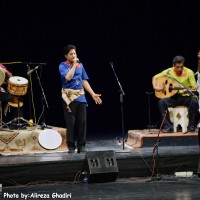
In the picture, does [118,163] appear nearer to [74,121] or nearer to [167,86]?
[74,121]

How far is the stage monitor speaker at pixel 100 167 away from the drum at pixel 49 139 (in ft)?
3.10

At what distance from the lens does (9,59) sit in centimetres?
969

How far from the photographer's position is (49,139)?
7.34 m

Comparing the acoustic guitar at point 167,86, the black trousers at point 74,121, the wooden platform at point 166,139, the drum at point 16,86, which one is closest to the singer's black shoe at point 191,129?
the wooden platform at point 166,139

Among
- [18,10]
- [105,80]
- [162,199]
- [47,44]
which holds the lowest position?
[162,199]

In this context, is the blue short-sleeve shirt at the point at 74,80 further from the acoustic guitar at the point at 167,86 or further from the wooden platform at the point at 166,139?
the acoustic guitar at the point at 167,86

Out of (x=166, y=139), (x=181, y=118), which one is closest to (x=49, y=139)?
(x=166, y=139)

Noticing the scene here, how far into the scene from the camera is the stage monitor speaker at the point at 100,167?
6371 millimetres

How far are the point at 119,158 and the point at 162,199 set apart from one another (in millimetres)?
1432

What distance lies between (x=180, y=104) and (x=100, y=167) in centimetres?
248

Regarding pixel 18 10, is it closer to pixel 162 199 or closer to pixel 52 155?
pixel 52 155

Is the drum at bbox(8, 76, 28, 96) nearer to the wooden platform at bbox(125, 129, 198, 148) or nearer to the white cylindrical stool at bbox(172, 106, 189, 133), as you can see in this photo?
the wooden platform at bbox(125, 129, 198, 148)

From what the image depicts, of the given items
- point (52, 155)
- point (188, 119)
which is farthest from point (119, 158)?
point (188, 119)

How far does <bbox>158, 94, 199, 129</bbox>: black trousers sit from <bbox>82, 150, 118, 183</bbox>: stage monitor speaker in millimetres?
1958
